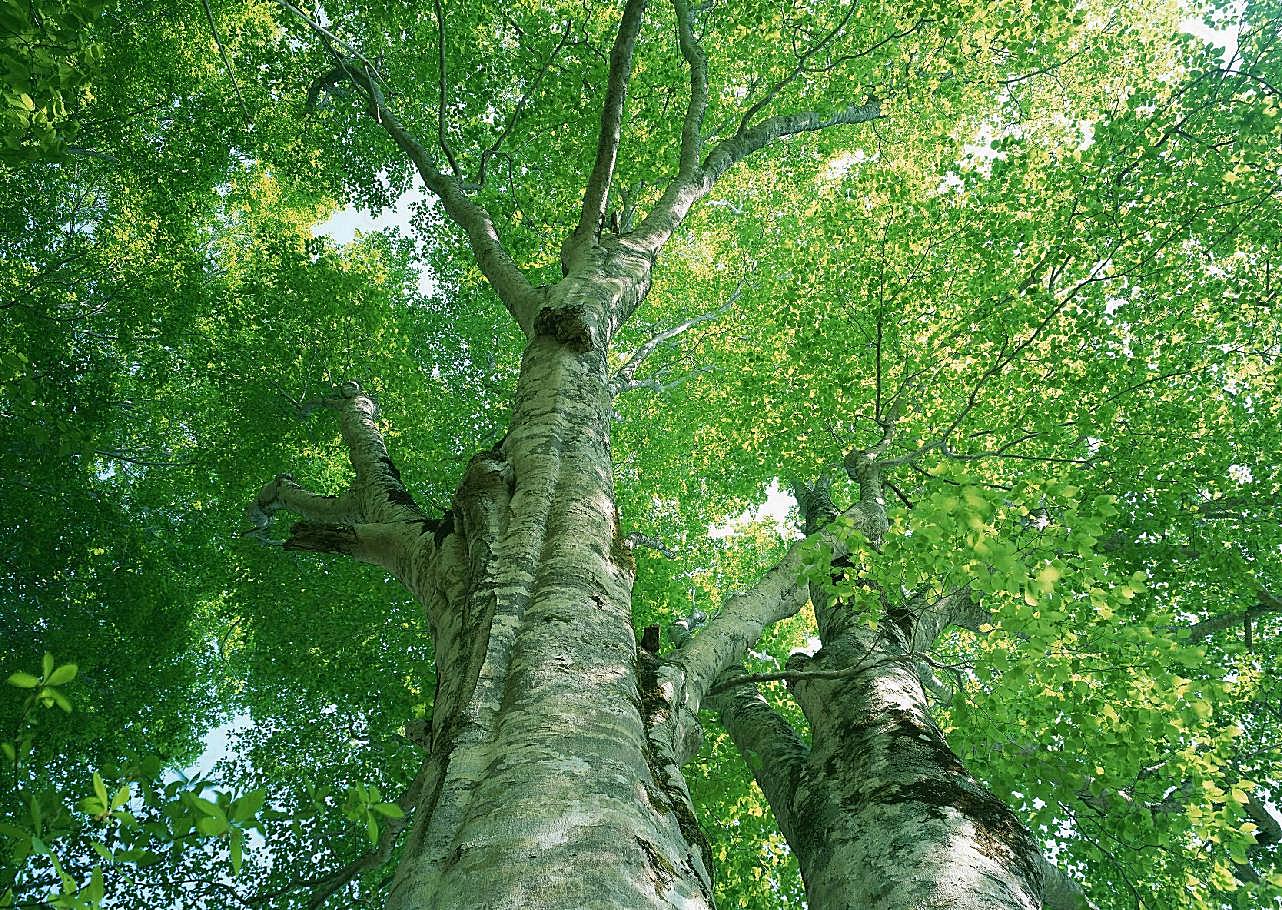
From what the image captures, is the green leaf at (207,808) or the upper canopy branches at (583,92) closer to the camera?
the green leaf at (207,808)

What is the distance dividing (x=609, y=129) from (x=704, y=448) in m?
7.17

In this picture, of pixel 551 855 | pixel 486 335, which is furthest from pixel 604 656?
pixel 486 335

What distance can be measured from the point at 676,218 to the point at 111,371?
30.4 feet

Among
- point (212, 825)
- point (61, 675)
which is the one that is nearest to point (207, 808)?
point (212, 825)

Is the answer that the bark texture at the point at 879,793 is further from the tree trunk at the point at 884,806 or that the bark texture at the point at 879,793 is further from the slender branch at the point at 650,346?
the slender branch at the point at 650,346

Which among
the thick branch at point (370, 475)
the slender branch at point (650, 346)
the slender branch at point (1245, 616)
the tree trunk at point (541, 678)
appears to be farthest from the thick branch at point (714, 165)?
the slender branch at point (1245, 616)

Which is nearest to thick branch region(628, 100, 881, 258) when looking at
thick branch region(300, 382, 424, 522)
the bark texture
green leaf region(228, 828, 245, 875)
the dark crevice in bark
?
thick branch region(300, 382, 424, 522)

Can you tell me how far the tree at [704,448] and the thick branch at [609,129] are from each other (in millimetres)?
44

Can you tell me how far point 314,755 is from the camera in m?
9.20

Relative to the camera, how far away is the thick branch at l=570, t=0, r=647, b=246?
6.24 meters

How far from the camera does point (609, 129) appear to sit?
20.9 feet

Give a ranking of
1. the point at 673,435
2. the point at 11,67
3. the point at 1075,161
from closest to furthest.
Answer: the point at 11,67, the point at 1075,161, the point at 673,435

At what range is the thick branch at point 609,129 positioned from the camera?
20.5 ft

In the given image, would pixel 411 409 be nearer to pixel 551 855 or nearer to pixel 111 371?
pixel 111 371
